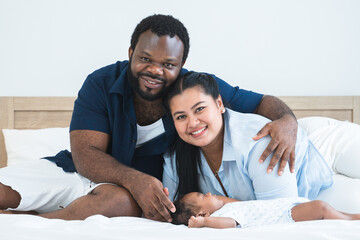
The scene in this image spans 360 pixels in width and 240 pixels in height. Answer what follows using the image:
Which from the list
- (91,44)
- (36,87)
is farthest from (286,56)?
(36,87)

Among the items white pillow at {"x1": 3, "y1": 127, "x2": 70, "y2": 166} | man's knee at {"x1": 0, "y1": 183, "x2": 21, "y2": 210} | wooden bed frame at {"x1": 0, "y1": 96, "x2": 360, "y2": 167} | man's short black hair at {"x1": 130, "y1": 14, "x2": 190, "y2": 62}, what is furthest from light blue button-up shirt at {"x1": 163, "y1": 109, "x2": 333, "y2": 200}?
wooden bed frame at {"x1": 0, "y1": 96, "x2": 360, "y2": 167}

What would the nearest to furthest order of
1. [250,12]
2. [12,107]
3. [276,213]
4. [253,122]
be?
[276,213]
[253,122]
[12,107]
[250,12]

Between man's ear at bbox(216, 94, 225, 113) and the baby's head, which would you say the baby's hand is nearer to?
the baby's head

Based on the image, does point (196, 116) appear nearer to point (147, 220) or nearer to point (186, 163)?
point (186, 163)

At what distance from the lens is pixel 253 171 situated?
57.9 inches

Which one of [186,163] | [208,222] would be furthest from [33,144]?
[208,222]

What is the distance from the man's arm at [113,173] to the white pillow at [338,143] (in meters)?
1.06

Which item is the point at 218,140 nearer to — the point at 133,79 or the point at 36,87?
the point at 133,79

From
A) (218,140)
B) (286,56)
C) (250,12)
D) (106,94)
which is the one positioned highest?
(250,12)

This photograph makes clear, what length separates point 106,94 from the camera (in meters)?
1.75

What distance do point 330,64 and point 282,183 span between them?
5.80ft

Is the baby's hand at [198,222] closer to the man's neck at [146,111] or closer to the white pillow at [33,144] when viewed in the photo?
the man's neck at [146,111]

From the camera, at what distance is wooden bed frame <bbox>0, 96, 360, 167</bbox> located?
2.59m

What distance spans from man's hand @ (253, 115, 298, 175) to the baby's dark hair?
12.8 inches
